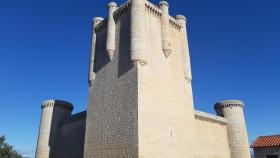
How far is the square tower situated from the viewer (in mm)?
12914

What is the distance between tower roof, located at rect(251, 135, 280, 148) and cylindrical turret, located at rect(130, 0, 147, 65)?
16.6 m

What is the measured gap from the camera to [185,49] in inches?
711

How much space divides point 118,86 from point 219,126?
11618 millimetres

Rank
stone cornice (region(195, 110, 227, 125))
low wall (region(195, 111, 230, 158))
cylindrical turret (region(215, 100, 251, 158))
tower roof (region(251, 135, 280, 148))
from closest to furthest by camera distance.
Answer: low wall (region(195, 111, 230, 158)) → stone cornice (region(195, 110, 227, 125)) → cylindrical turret (region(215, 100, 251, 158)) → tower roof (region(251, 135, 280, 148))

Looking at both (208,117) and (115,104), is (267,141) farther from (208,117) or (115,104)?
(115,104)

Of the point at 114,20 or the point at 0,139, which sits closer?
the point at 114,20

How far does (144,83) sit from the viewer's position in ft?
44.5

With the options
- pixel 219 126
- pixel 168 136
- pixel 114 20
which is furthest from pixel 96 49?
pixel 219 126

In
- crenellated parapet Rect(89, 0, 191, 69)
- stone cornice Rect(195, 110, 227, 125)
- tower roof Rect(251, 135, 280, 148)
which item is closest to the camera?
crenellated parapet Rect(89, 0, 191, 69)

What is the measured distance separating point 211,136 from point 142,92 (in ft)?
31.8

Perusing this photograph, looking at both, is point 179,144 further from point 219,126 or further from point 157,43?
point 219,126

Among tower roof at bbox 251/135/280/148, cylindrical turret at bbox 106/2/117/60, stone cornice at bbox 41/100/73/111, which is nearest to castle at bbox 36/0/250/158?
cylindrical turret at bbox 106/2/117/60

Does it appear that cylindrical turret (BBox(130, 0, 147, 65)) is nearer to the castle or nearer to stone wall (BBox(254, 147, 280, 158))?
the castle

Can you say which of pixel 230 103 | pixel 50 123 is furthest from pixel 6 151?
pixel 230 103
